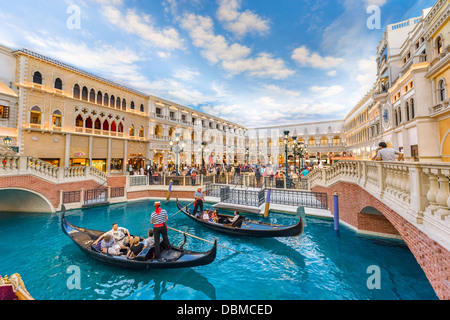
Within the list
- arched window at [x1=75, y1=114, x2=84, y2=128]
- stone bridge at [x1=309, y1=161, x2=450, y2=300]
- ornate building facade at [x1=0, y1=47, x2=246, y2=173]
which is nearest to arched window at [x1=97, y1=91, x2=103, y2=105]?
ornate building facade at [x1=0, y1=47, x2=246, y2=173]

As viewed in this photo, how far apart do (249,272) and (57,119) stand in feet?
74.8

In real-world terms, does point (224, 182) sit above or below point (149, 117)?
below

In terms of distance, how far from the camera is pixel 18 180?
32.7 feet

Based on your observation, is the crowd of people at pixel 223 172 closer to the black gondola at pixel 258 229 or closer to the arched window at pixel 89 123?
the arched window at pixel 89 123

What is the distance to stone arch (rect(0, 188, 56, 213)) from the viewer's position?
1112 centimetres

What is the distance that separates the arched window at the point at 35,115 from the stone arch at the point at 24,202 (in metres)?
8.46

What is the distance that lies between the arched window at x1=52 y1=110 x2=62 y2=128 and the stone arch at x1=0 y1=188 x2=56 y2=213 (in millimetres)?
9159

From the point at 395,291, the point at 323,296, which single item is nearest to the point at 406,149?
the point at 395,291

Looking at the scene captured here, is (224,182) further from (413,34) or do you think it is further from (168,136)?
(413,34)

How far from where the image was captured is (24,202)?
11523mm

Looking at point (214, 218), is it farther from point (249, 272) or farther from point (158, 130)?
point (158, 130)

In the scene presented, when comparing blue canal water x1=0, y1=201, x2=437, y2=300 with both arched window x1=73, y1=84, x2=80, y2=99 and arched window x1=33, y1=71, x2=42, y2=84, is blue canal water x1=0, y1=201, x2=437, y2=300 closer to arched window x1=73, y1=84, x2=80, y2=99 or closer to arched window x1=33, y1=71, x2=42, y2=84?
arched window x1=33, y1=71, x2=42, y2=84
